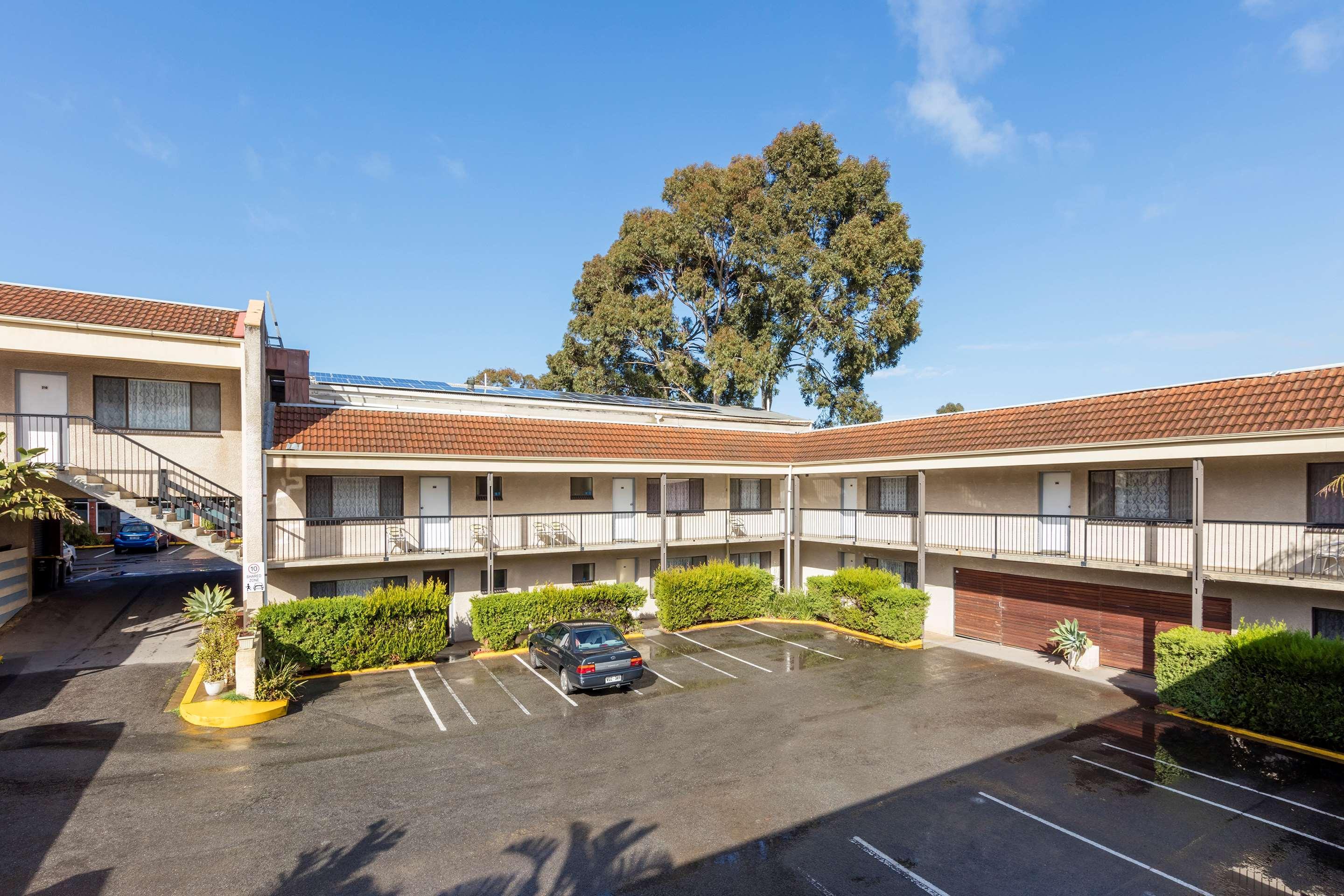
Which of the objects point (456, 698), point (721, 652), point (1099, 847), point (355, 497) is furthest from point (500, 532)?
point (1099, 847)

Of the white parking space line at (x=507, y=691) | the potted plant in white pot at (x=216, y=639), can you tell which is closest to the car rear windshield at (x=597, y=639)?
the white parking space line at (x=507, y=691)

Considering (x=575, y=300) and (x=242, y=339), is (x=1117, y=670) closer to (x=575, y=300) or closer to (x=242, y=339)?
(x=242, y=339)

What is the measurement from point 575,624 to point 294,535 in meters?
7.74

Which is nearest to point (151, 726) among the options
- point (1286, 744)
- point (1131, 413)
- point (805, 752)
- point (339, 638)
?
point (339, 638)

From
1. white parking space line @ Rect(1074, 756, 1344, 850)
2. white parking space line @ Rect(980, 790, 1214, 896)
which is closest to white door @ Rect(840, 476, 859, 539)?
white parking space line @ Rect(1074, 756, 1344, 850)

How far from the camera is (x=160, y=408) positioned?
1692 centimetres

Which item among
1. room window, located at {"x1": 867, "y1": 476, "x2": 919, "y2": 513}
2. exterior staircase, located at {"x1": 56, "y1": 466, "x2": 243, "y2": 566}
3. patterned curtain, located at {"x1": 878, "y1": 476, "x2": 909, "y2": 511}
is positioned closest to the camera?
exterior staircase, located at {"x1": 56, "y1": 466, "x2": 243, "y2": 566}

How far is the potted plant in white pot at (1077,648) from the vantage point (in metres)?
16.9

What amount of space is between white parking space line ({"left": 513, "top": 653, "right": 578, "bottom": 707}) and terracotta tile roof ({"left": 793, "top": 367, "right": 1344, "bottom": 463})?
1257 cm

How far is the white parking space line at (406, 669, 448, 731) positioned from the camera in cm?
1280

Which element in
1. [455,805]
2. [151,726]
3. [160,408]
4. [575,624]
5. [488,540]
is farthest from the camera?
[488,540]

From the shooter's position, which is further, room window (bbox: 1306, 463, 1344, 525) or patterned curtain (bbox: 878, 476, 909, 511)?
patterned curtain (bbox: 878, 476, 909, 511)

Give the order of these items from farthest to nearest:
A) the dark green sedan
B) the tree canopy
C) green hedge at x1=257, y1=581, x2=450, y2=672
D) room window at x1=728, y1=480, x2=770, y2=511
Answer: the tree canopy
room window at x1=728, y1=480, x2=770, y2=511
green hedge at x1=257, y1=581, x2=450, y2=672
the dark green sedan

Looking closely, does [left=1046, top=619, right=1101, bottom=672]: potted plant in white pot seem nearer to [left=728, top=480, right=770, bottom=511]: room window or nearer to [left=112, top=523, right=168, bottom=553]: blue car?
[left=728, top=480, right=770, bottom=511]: room window
